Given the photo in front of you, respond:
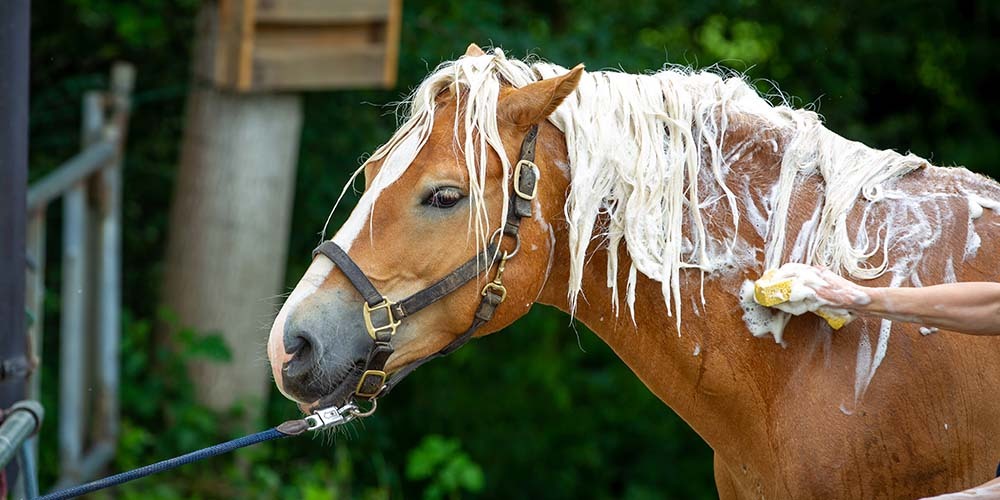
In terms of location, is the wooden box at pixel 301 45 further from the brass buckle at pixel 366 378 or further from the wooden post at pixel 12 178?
the brass buckle at pixel 366 378

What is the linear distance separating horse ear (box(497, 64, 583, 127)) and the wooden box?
3.39 m

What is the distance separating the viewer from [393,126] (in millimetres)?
6695

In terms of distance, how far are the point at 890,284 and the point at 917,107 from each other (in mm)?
6934

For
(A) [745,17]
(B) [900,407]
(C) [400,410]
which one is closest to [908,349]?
(B) [900,407]

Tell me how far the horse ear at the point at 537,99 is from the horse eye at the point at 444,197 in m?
0.21

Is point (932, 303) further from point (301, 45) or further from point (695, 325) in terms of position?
point (301, 45)

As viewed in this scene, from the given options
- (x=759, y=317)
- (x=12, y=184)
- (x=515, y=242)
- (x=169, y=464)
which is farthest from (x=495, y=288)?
(x=12, y=184)

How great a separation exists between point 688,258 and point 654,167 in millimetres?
221

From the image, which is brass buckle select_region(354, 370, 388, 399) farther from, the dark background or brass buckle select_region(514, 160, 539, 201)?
the dark background

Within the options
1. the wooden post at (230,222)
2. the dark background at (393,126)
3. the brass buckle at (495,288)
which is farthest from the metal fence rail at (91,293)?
the brass buckle at (495,288)

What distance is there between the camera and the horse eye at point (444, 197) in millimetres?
2330

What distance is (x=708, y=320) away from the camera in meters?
2.36

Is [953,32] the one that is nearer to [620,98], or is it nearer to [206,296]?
[206,296]

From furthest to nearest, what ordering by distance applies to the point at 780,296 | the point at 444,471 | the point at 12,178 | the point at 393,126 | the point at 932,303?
the point at 393,126 → the point at 444,471 → the point at 12,178 → the point at 780,296 → the point at 932,303
